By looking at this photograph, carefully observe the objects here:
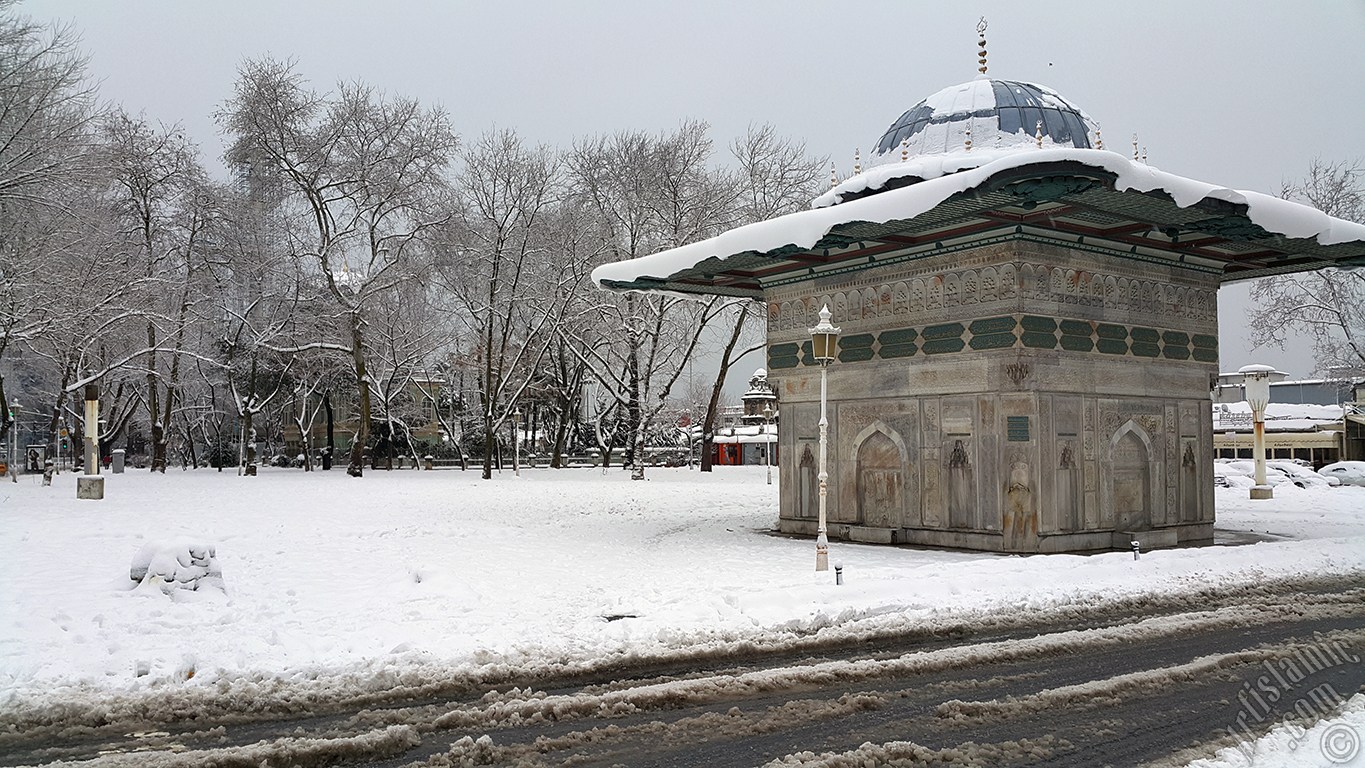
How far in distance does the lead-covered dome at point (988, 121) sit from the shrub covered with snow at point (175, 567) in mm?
13110

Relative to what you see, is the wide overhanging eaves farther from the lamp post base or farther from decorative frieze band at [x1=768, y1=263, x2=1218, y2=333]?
the lamp post base

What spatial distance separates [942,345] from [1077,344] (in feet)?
6.68

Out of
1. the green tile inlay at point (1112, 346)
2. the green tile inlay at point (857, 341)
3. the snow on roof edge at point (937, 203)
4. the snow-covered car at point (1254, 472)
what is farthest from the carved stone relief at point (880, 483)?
the snow-covered car at point (1254, 472)

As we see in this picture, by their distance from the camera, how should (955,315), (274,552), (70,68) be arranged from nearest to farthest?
(274,552)
(955,315)
(70,68)

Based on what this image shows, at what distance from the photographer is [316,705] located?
7.36 m

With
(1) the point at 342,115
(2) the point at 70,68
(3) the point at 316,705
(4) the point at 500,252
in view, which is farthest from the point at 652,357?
(3) the point at 316,705

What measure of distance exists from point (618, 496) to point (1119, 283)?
1585cm

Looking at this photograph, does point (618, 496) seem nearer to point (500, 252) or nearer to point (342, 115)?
point (500, 252)

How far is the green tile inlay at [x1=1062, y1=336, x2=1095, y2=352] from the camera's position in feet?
51.4

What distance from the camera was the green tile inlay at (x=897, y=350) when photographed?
16.5m

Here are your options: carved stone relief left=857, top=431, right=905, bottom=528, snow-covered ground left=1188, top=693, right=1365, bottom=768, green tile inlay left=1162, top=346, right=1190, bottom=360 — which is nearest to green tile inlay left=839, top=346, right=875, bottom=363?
carved stone relief left=857, top=431, right=905, bottom=528

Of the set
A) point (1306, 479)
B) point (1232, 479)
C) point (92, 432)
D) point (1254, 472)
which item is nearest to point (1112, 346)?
point (1254, 472)

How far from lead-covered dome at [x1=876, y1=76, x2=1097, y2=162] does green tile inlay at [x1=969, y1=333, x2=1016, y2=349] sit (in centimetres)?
401

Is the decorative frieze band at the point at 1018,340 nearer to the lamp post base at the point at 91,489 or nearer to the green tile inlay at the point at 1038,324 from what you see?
the green tile inlay at the point at 1038,324
